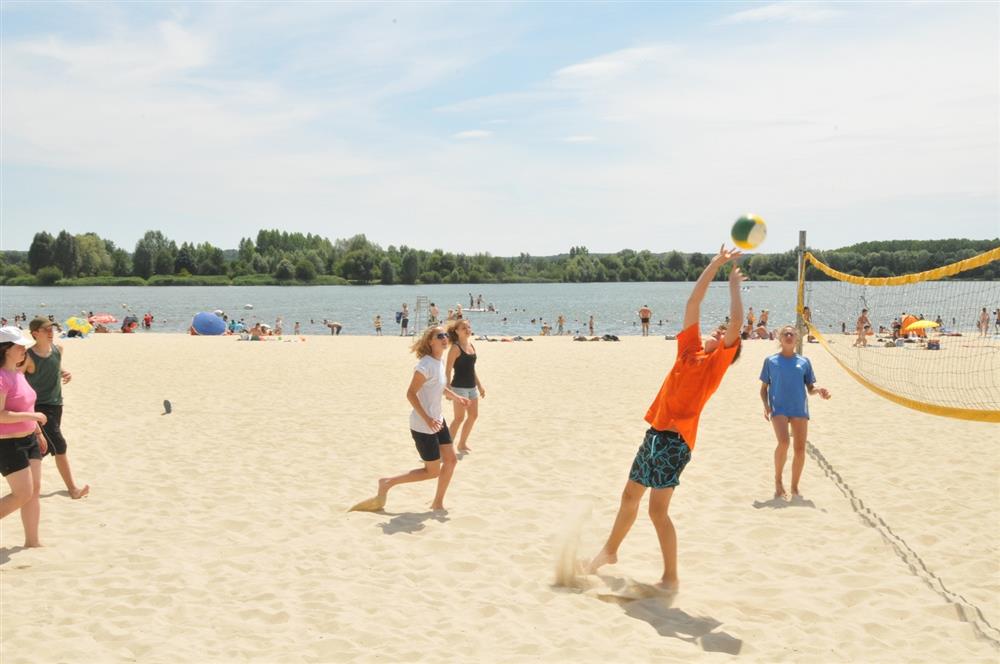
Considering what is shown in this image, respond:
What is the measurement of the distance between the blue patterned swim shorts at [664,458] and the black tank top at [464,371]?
3633mm

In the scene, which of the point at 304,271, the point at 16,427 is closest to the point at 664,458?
the point at 16,427

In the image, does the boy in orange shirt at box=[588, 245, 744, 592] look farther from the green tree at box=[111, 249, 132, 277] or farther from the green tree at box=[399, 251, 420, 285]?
the green tree at box=[111, 249, 132, 277]

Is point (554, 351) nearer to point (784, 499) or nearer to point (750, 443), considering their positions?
point (750, 443)

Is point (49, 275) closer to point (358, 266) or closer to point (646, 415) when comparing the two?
point (358, 266)

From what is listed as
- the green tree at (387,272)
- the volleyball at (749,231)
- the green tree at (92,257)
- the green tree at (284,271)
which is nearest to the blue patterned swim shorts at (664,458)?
the volleyball at (749,231)

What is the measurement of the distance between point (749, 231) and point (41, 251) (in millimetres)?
145633

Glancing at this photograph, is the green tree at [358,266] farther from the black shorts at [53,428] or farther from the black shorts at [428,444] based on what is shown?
the black shorts at [428,444]

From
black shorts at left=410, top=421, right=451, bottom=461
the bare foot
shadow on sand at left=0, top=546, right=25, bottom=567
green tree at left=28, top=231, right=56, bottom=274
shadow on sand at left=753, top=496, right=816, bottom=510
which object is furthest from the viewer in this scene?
green tree at left=28, top=231, right=56, bottom=274

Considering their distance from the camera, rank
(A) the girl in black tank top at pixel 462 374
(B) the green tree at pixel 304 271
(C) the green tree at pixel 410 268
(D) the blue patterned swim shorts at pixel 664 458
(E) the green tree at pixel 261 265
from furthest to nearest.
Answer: (E) the green tree at pixel 261 265, (C) the green tree at pixel 410 268, (B) the green tree at pixel 304 271, (A) the girl in black tank top at pixel 462 374, (D) the blue patterned swim shorts at pixel 664 458

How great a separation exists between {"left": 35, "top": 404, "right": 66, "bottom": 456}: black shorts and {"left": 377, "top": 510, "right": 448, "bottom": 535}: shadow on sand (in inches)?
104

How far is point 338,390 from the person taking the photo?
13344 mm

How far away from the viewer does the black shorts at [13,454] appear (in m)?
4.89

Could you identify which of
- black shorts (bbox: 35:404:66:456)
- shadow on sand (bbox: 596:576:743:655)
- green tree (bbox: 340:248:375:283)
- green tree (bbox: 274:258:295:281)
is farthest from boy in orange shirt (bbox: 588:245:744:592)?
green tree (bbox: 340:248:375:283)

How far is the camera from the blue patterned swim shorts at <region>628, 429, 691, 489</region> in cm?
→ 428
